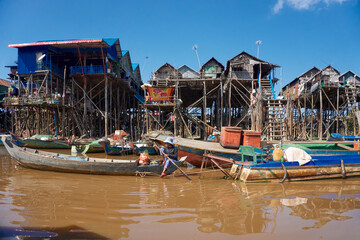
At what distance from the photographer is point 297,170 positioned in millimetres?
7355

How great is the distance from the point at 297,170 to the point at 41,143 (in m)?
19.0

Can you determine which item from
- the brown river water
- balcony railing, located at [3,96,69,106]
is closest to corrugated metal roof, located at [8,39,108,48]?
balcony railing, located at [3,96,69,106]

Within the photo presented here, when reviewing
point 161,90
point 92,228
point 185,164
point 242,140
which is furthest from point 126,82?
point 92,228

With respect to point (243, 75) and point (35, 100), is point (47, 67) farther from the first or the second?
point (243, 75)

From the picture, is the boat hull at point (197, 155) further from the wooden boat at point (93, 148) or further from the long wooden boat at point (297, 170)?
the wooden boat at point (93, 148)

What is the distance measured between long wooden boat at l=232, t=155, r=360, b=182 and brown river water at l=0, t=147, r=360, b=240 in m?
0.33

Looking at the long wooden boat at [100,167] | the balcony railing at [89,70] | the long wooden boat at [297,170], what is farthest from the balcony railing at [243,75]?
the long wooden boat at [100,167]

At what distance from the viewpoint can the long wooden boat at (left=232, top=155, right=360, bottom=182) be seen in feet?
23.4

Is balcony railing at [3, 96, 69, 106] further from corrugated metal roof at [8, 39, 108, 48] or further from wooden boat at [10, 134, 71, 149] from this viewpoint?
corrugated metal roof at [8, 39, 108, 48]

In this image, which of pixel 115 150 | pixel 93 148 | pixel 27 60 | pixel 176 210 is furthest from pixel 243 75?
pixel 27 60

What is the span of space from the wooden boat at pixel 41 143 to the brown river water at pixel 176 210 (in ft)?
38.7

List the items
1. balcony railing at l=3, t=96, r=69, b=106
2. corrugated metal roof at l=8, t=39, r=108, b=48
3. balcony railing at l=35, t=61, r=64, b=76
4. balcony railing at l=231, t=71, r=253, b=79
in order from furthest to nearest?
balcony railing at l=231, t=71, r=253, b=79, balcony railing at l=35, t=61, r=64, b=76, balcony railing at l=3, t=96, r=69, b=106, corrugated metal roof at l=8, t=39, r=108, b=48

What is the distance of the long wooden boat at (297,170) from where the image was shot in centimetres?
714

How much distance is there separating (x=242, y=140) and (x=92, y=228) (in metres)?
7.68
